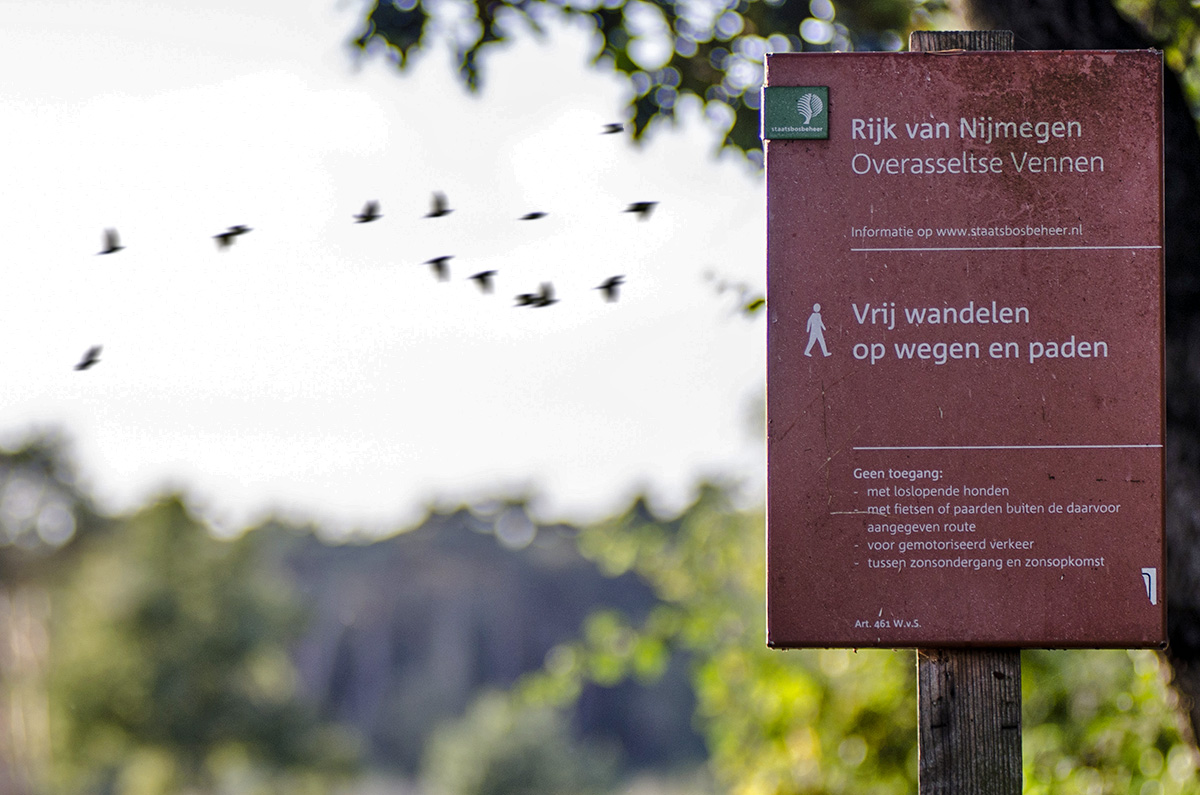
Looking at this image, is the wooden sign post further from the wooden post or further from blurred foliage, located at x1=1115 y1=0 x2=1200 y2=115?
blurred foliage, located at x1=1115 y1=0 x2=1200 y2=115

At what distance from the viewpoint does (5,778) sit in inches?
1586

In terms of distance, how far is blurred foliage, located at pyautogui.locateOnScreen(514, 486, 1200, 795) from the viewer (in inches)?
130

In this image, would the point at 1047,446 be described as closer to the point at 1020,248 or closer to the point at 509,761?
the point at 1020,248

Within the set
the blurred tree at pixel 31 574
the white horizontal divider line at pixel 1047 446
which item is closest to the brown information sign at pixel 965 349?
the white horizontal divider line at pixel 1047 446

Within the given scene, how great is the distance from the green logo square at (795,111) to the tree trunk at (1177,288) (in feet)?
2.80

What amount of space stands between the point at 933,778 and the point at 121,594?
36.5m

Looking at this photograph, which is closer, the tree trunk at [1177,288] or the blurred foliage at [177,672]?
the tree trunk at [1177,288]

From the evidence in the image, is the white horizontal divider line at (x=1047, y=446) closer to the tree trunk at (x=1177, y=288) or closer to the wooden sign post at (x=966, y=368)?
the wooden sign post at (x=966, y=368)

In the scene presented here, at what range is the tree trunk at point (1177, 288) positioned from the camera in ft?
8.23

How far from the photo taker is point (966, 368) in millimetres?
2066

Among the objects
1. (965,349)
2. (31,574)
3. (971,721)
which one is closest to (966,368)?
(965,349)

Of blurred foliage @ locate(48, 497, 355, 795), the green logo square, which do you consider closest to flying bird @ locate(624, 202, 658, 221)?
the green logo square

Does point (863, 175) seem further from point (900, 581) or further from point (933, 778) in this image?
point (933, 778)

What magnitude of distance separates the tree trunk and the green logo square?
854 millimetres
